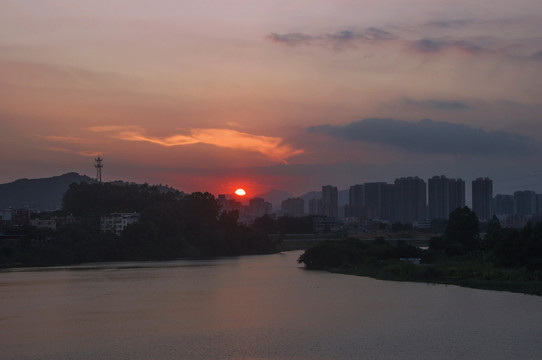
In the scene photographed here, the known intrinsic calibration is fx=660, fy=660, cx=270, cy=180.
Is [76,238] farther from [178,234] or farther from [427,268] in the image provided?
[427,268]

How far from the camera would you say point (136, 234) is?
6131 centimetres

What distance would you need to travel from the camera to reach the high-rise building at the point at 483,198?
16000 centimetres

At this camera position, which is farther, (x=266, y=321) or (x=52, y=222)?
(x=52, y=222)

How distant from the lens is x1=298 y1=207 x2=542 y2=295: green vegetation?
30562 millimetres

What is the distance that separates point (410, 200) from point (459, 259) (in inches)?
5198

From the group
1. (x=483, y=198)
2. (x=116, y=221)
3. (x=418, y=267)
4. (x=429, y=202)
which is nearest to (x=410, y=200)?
(x=429, y=202)

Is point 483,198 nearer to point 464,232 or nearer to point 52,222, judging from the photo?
point 464,232

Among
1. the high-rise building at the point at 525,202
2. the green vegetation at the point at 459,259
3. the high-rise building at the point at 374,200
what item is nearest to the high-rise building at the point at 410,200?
the high-rise building at the point at 374,200

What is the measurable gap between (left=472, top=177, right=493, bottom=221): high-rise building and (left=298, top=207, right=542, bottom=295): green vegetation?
371ft

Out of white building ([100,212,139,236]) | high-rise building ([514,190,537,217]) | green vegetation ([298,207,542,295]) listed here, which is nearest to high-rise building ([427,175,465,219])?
high-rise building ([514,190,537,217])

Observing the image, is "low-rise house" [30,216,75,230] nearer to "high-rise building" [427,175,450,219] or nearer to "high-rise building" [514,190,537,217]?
"high-rise building" [427,175,450,219]

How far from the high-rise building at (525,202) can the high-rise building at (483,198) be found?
31189mm

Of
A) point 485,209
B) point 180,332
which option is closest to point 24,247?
point 180,332

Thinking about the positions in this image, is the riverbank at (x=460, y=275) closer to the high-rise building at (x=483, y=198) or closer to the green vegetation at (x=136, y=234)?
the green vegetation at (x=136, y=234)
